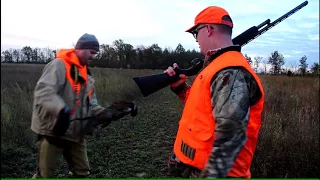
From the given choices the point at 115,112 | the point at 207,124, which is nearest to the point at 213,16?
the point at 207,124

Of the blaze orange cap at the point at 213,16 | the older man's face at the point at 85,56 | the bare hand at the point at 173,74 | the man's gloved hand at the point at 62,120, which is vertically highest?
the blaze orange cap at the point at 213,16

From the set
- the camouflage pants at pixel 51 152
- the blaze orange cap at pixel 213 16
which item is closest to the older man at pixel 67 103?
the camouflage pants at pixel 51 152

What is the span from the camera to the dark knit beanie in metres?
3.24

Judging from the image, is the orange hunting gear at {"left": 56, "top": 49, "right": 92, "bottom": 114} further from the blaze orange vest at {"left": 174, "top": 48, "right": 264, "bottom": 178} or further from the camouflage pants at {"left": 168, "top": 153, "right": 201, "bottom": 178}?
the blaze orange vest at {"left": 174, "top": 48, "right": 264, "bottom": 178}

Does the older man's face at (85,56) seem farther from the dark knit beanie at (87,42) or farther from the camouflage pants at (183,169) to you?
the camouflage pants at (183,169)

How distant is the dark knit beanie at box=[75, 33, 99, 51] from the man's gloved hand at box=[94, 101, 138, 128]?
0.63 meters

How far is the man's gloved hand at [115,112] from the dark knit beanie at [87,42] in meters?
0.63

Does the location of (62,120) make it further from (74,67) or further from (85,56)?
(85,56)

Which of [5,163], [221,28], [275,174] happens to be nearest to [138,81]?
[221,28]

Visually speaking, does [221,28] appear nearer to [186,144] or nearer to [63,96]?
[186,144]

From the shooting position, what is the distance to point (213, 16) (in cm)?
260

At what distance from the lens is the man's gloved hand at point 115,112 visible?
3.04 metres

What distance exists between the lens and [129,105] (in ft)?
10.3

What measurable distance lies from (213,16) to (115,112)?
125 cm
